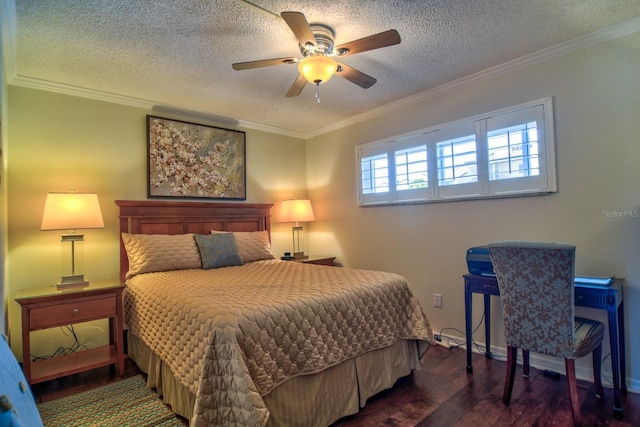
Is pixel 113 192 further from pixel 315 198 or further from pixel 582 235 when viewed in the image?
pixel 582 235

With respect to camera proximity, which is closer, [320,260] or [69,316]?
[69,316]

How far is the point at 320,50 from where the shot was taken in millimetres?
2174

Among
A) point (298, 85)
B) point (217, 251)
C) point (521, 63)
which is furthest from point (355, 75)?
point (217, 251)

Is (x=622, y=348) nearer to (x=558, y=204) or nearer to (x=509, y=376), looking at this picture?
(x=509, y=376)

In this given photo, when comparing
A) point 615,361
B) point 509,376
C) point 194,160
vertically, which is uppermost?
point 194,160

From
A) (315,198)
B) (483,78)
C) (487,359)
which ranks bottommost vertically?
(487,359)

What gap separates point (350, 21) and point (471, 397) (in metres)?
2.48

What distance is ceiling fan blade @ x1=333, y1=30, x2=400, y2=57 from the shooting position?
1784 millimetres

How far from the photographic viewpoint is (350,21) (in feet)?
6.70

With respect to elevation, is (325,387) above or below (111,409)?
above

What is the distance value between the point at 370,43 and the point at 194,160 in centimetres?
232

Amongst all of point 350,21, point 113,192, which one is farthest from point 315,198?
point 350,21

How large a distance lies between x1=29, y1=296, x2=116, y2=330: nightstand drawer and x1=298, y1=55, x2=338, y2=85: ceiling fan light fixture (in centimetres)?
216

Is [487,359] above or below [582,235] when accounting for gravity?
below
